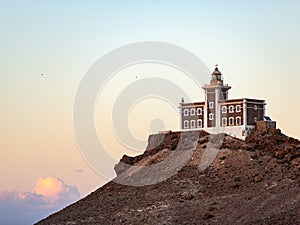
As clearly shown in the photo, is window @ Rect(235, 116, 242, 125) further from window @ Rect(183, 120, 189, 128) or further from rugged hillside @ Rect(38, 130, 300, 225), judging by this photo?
window @ Rect(183, 120, 189, 128)

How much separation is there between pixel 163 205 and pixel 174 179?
7952mm

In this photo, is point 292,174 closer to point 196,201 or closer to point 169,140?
point 196,201

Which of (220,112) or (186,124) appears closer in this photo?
(220,112)

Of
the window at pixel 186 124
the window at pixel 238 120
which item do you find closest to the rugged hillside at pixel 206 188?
the window at pixel 186 124

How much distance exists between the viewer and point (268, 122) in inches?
4680

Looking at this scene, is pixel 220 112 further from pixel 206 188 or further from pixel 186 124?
pixel 206 188

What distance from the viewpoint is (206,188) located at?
10788 cm

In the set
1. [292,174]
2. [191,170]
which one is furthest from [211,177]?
[292,174]

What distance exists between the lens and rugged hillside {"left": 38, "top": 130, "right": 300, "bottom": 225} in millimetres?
97812

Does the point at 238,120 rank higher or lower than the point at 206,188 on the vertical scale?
higher

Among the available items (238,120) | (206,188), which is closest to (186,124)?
(238,120)

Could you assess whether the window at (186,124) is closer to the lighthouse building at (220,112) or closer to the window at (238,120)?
the lighthouse building at (220,112)

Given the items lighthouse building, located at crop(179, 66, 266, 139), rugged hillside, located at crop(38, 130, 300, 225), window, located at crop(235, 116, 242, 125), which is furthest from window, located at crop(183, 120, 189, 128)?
window, located at crop(235, 116, 242, 125)

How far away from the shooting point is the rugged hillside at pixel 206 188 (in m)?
97.8
